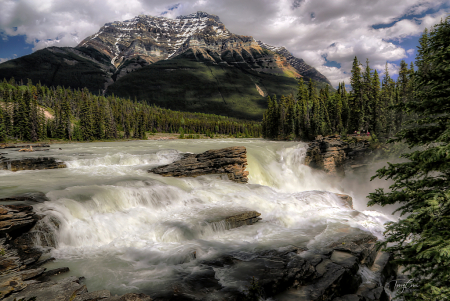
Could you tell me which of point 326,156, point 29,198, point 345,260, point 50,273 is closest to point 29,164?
point 29,198

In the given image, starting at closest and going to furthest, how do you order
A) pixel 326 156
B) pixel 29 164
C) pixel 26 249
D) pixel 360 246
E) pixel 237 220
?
pixel 26 249 < pixel 360 246 < pixel 237 220 < pixel 29 164 < pixel 326 156

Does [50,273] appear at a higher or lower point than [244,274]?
higher

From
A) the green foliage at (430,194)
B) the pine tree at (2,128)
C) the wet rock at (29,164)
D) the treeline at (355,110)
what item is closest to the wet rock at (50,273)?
the green foliage at (430,194)

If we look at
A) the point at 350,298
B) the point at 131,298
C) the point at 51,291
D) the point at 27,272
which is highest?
the point at 51,291

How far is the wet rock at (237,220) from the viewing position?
15.8m

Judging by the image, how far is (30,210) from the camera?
12328mm

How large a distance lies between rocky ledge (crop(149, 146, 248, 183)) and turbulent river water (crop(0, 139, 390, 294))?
1322 mm

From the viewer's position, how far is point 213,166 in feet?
88.9

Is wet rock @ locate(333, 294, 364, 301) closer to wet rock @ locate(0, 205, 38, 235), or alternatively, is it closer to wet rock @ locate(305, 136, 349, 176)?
wet rock @ locate(0, 205, 38, 235)

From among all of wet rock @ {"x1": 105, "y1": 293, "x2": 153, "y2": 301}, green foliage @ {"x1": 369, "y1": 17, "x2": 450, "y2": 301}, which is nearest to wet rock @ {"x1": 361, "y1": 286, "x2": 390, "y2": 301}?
green foliage @ {"x1": 369, "y1": 17, "x2": 450, "y2": 301}

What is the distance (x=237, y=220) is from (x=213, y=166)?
11166mm

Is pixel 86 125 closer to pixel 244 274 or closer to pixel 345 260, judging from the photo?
pixel 244 274

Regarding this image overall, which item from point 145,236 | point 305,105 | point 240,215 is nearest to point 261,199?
point 240,215

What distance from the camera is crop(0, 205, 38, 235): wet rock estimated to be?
35.3 ft
